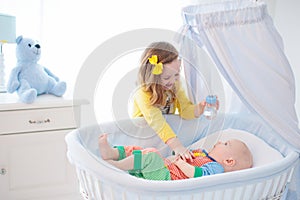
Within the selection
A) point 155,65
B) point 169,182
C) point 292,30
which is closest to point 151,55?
point 155,65

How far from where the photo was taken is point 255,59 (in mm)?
1967

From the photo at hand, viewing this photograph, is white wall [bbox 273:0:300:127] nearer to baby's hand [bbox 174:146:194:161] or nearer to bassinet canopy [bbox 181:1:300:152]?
bassinet canopy [bbox 181:1:300:152]

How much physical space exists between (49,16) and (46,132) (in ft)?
2.83

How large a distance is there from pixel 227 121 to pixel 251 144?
0.68ft

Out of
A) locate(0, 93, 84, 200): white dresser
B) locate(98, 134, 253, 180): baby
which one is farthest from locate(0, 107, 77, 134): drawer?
locate(98, 134, 253, 180): baby

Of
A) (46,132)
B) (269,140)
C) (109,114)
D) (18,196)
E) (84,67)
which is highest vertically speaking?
(84,67)

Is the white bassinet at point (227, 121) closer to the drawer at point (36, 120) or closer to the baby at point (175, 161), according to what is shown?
the baby at point (175, 161)

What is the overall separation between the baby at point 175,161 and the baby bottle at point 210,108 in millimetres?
165

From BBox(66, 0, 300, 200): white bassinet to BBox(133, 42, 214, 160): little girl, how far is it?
59 mm

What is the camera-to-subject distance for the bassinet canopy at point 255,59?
196cm

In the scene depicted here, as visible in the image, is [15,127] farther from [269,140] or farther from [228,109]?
[269,140]

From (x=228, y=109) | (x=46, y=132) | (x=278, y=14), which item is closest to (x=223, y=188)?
(x=228, y=109)

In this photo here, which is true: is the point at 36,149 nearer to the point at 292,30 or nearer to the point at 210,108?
the point at 210,108

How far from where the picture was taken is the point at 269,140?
7.19ft
